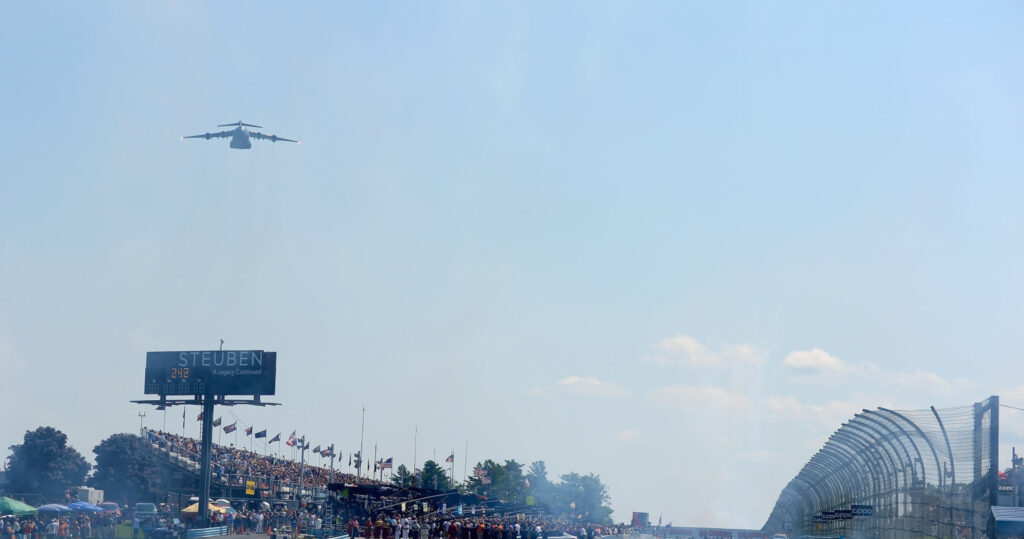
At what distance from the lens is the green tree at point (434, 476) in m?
118

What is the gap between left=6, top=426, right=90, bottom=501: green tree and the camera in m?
99.4

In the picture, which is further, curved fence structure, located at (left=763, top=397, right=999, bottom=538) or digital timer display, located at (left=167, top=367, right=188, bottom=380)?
digital timer display, located at (left=167, top=367, right=188, bottom=380)

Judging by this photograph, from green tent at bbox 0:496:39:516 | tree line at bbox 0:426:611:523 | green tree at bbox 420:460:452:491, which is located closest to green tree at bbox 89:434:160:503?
tree line at bbox 0:426:611:523

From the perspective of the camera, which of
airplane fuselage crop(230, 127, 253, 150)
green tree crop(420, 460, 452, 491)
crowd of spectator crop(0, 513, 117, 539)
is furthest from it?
green tree crop(420, 460, 452, 491)

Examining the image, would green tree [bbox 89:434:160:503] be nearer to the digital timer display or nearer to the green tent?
the digital timer display

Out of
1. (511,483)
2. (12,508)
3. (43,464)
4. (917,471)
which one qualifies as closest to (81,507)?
(12,508)

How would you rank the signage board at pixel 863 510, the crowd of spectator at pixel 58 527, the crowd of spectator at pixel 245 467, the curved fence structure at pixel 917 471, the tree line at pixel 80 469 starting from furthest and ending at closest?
the tree line at pixel 80 469 → the crowd of spectator at pixel 245 467 → the crowd of spectator at pixel 58 527 → the signage board at pixel 863 510 → the curved fence structure at pixel 917 471

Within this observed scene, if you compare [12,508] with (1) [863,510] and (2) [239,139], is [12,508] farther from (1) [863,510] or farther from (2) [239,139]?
(1) [863,510]

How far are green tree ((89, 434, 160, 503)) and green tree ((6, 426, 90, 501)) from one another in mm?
2763

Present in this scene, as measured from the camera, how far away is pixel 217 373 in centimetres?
5644

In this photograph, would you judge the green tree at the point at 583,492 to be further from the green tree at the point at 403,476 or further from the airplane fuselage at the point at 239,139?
the airplane fuselage at the point at 239,139

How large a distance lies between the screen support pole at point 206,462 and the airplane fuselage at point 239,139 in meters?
12.9

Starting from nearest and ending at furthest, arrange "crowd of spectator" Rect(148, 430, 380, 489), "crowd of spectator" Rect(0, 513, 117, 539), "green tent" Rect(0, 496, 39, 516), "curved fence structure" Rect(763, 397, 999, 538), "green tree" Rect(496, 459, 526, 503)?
"curved fence structure" Rect(763, 397, 999, 538) < "crowd of spectator" Rect(0, 513, 117, 539) < "green tent" Rect(0, 496, 39, 516) < "crowd of spectator" Rect(148, 430, 380, 489) < "green tree" Rect(496, 459, 526, 503)

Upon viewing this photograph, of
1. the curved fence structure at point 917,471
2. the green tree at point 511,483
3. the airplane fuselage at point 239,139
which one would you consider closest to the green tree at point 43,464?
the green tree at point 511,483
